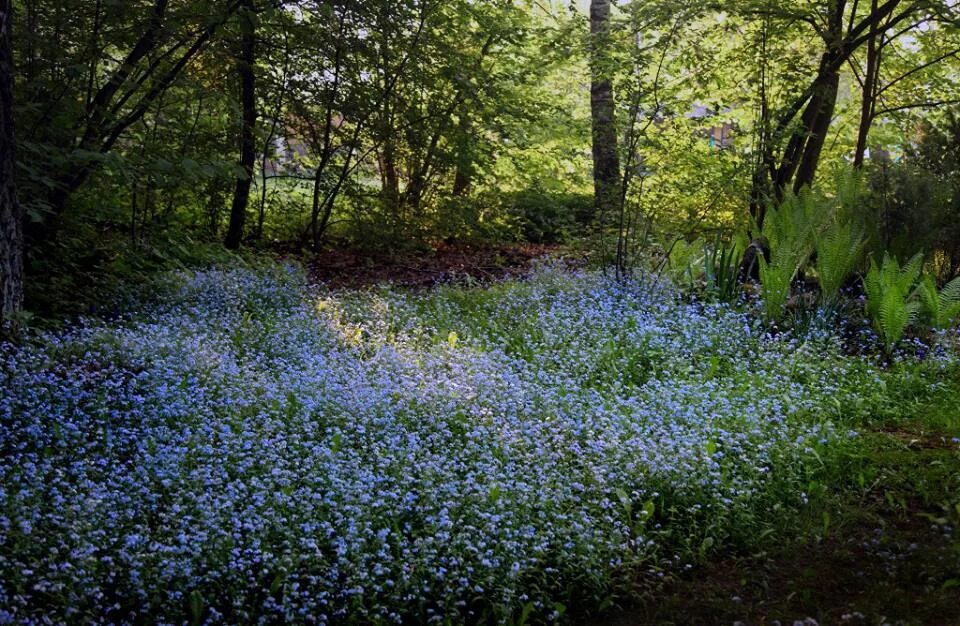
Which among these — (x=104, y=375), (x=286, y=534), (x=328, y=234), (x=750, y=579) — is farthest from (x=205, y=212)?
(x=750, y=579)

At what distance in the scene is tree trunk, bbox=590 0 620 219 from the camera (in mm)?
8203

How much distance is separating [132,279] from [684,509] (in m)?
5.74

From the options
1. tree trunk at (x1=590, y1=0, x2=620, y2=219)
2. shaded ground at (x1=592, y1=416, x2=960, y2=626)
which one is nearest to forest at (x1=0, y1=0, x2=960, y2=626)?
shaded ground at (x1=592, y1=416, x2=960, y2=626)

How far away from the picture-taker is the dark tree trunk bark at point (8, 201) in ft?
16.9

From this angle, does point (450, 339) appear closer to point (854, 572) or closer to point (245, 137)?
point (854, 572)

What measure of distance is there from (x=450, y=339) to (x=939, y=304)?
12.5ft

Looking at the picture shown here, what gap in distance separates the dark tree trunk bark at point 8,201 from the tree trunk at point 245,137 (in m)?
3.59

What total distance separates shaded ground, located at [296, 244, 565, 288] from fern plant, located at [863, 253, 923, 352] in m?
3.85

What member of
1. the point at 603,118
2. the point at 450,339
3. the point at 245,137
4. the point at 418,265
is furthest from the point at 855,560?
the point at 245,137

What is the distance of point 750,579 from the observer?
11.3 feet

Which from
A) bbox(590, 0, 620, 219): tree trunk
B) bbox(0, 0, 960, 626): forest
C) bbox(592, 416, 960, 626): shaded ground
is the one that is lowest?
bbox(592, 416, 960, 626): shaded ground

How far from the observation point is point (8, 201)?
530 cm

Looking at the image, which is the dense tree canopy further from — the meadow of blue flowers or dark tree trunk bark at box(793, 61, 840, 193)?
the meadow of blue flowers

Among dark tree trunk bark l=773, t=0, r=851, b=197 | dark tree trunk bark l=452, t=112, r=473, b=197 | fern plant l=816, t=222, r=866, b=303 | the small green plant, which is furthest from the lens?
dark tree trunk bark l=452, t=112, r=473, b=197
